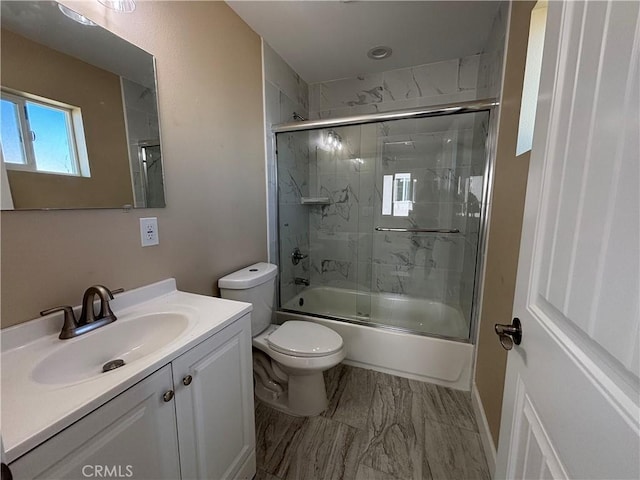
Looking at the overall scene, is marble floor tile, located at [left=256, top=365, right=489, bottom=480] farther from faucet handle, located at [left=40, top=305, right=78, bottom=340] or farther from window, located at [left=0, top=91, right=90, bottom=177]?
window, located at [left=0, top=91, right=90, bottom=177]

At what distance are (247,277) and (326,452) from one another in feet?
3.27

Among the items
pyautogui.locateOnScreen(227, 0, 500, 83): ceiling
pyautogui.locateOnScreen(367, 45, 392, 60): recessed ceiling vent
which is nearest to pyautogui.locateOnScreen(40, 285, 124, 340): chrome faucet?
pyautogui.locateOnScreen(227, 0, 500, 83): ceiling

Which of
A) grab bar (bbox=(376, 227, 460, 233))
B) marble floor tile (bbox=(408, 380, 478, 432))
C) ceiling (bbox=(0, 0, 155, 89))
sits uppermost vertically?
ceiling (bbox=(0, 0, 155, 89))

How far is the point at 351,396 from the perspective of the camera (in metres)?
1.70

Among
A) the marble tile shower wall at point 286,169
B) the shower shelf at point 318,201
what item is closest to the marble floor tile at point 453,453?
the marble tile shower wall at point 286,169

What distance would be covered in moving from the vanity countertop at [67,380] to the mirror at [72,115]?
0.39 metres

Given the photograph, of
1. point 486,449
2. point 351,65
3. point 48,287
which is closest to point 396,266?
point 486,449

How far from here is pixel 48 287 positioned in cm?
86

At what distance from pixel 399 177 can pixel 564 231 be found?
6.74 ft

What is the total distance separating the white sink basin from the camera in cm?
78

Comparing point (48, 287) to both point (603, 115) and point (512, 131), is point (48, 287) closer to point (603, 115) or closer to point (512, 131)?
point (603, 115)

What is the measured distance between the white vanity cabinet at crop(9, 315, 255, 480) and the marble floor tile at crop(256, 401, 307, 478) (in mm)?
113

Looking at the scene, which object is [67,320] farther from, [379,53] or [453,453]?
[379,53]

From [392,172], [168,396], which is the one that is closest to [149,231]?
[168,396]
